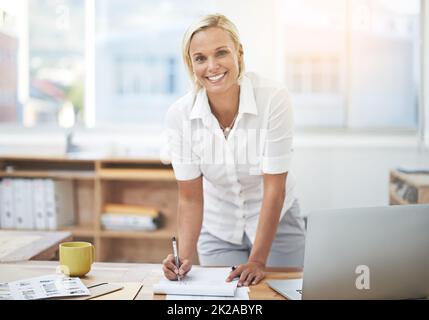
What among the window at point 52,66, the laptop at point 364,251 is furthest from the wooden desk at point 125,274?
the window at point 52,66

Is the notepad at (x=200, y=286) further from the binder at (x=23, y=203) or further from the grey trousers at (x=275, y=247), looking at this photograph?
the binder at (x=23, y=203)

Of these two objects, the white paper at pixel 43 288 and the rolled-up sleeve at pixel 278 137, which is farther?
the rolled-up sleeve at pixel 278 137

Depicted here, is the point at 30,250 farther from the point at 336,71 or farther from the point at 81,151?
the point at 336,71

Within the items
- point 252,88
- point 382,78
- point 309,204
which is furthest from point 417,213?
point 382,78

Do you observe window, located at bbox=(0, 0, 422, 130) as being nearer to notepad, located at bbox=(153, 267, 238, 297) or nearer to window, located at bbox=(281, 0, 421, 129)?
window, located at bbox=(281, 0, 421, 129)

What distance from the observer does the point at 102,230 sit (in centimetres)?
323

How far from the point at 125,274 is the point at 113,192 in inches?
82.7

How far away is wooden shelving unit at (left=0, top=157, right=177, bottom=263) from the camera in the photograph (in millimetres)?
3182

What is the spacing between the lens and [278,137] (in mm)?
1600

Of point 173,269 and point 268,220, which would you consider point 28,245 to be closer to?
point 173,269

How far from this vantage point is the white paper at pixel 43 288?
111 cm

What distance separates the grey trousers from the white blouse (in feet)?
0.64

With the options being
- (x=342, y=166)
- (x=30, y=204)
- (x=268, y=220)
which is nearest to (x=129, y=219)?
(x=30, y=204)
